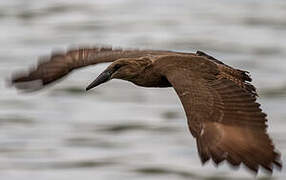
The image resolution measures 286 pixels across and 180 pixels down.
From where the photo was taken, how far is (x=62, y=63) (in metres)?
13.4

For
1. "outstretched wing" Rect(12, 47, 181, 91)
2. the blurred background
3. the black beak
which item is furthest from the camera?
the blurred background

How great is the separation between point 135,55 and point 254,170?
10.0ft

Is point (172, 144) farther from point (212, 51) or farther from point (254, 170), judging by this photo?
point (254, 170)

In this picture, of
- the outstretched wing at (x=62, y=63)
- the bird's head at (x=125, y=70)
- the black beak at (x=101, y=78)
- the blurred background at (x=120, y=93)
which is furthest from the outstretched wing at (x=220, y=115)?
the blurred background at (x=120, y=93)

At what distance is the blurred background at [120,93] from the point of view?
2080cm

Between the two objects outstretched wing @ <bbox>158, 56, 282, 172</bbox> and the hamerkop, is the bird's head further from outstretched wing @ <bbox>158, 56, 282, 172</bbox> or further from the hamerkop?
outstretched wing @ <bbox>158, 56, 282, 172</bbox>

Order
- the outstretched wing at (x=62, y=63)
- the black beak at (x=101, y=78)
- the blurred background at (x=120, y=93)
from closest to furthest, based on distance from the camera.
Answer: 1. the black beak at (x=101, y=78)
2. the outstretched wing at (x=62, y=63)
3. the blurred background at (x=120, y=93)

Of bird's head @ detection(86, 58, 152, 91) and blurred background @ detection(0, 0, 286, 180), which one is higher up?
bird's head @ detection(86, 58, 152, 91)

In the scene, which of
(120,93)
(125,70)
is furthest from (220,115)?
(120,93)

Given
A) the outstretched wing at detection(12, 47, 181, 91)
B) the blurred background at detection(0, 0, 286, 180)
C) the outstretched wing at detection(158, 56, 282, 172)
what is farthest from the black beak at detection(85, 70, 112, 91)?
the blurred background at detection(0, 0, 286, 180)

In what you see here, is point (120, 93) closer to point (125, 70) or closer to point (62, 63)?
point (62, 63)

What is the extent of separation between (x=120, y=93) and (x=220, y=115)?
13.2m

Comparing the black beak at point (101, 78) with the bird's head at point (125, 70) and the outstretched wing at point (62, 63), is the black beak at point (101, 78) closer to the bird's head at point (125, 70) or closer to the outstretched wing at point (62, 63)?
the bird's head at point (125, 70)

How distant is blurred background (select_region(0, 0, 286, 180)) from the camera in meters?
20.8
